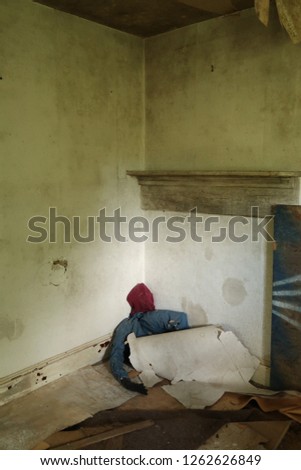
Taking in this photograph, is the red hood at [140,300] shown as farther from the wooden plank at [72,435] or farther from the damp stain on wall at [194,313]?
the wooden plank at [72,435]

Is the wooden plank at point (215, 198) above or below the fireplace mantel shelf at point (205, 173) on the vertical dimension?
below

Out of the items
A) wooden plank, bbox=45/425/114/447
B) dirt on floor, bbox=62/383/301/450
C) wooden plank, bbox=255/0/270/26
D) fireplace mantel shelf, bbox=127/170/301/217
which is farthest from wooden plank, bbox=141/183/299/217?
wooden plank, bbox=45/425/114/447

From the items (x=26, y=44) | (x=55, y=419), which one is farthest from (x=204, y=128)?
(x=55, y=419)

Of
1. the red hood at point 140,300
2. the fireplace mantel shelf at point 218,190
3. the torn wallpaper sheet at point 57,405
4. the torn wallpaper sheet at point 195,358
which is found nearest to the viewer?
the torn wallpaper sheet at point 57,405

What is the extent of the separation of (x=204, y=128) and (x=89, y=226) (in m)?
1.22

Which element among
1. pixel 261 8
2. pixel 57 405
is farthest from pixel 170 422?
pixel 261 8

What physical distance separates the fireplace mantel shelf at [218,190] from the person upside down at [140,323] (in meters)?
0.82

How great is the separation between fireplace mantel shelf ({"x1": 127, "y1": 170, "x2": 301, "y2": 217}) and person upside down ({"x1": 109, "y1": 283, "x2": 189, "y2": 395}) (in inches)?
32.4

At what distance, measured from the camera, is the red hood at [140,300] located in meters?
3.55

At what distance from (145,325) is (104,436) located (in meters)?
1.19

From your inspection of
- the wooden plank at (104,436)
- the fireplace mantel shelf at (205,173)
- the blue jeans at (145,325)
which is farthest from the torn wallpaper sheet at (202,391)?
the fireplace mantel shelf at (205,173)

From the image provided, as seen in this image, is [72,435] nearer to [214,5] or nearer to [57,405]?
[57,405]

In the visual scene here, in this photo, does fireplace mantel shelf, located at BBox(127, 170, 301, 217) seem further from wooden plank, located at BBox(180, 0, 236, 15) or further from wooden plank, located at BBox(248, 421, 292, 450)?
wooden plank, located at BBox(248, 421, 292, 450)

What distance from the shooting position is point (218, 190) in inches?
120
